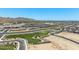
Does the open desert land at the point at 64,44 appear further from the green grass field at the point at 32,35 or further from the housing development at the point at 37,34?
the green grass field at the point at 32,35

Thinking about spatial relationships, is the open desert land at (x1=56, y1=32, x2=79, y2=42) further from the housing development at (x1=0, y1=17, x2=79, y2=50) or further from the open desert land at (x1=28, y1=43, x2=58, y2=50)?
the open desert land at (x1=28, y1=43, x2=58, y2=50)

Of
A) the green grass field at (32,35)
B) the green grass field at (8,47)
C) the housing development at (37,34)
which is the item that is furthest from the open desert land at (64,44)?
the green grass field at (8,47)

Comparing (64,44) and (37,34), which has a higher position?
(37,34)

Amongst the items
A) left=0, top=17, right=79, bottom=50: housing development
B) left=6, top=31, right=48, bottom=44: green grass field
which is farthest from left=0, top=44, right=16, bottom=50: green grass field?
left=6, top=31, right=48, bottom=44: green grass field

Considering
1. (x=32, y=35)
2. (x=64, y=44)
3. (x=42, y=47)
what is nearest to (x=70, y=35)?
(x=64, y=44)

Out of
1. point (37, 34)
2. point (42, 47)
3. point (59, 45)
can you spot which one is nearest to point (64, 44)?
point (59, 45)

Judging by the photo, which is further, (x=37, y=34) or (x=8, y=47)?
(x=37, y=34)

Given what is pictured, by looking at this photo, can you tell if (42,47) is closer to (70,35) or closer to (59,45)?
(59,45)

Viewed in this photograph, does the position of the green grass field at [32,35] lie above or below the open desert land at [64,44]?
above

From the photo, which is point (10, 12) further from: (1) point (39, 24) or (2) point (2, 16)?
(1) point (39, 24)
